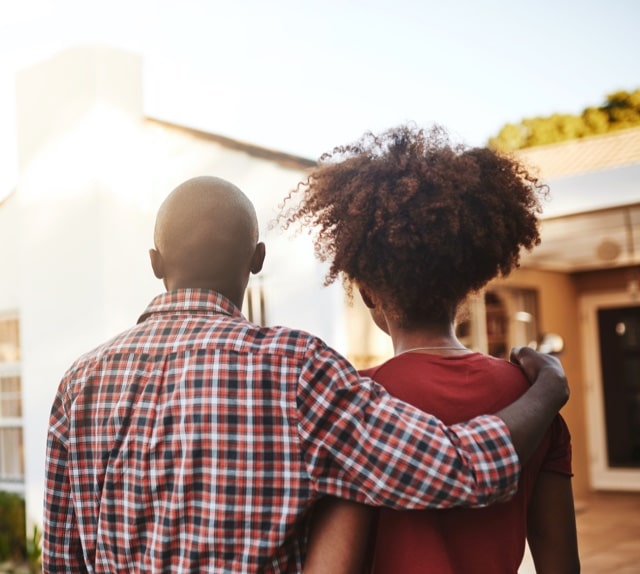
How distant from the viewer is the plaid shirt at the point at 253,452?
1.40 m

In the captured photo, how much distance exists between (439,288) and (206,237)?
42cm

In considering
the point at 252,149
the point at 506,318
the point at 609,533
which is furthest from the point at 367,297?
the point at 506,318

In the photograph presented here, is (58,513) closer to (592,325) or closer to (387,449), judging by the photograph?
(387,449)

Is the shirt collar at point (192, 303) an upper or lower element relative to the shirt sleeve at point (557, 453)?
upper

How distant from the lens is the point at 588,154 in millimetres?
9680

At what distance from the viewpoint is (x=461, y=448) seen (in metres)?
1.41

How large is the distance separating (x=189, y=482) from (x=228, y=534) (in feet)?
0.32

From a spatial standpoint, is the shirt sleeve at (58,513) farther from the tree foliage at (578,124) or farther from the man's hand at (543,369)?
the tree foliage at (578,124)

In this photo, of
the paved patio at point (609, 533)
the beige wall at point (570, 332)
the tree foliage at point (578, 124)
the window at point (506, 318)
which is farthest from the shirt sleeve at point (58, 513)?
the tree foliage at point (578, 124)

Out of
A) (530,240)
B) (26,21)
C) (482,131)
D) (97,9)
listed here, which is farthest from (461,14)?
(530,240)

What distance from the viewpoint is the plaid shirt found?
4.59 feet

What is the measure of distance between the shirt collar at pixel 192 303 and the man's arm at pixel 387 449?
0.21 m

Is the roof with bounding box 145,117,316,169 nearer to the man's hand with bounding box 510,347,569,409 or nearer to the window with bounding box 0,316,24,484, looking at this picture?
the window with bounding box 0,316,24,484

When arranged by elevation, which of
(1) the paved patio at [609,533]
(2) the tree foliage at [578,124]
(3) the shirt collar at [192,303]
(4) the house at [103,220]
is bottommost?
(1) the paved patio at [609,533]
